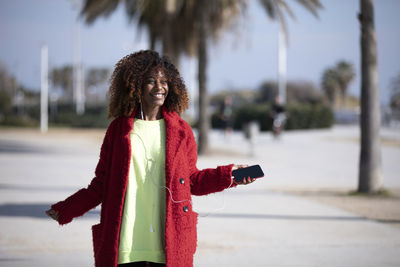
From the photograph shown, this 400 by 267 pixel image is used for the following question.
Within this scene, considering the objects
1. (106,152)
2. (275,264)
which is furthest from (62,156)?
(106,152)

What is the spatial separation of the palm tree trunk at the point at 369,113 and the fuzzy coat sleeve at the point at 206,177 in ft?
20.5

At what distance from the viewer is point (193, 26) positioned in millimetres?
17094

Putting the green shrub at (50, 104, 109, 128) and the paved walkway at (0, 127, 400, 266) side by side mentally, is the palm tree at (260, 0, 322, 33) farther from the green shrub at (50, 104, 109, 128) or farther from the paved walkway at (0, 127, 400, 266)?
the green shrub at (50, 104, 109, 128)

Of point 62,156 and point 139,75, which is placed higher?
point 139,75

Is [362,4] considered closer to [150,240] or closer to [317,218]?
[317,218]

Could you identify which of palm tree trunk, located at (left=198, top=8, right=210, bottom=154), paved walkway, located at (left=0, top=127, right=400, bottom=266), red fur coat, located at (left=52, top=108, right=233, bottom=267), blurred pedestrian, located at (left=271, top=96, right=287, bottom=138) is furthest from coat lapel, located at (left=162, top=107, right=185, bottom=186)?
blurred pedestrian, located at (left=271, top=96, right=287, bottom=138)

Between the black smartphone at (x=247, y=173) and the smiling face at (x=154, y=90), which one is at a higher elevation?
the smiling face at (x=154, y=90)

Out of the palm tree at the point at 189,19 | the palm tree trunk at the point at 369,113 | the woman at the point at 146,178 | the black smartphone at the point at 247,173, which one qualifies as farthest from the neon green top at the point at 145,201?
the palm tree at the point at 189,19

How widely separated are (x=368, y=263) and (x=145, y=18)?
1520 cm

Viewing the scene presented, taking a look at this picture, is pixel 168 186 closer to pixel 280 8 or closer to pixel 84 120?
pixel 280 8

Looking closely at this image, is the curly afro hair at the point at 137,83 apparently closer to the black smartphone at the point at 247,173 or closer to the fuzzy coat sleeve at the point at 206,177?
the fuzzy coat sleeve at the point at 206,177

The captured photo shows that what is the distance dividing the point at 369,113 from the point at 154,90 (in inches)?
256

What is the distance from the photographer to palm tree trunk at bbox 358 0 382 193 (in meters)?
8.66

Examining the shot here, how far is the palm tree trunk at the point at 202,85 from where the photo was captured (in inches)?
601
